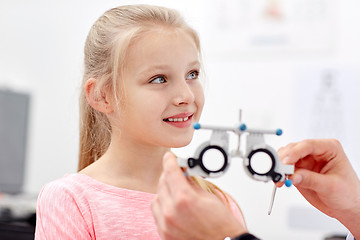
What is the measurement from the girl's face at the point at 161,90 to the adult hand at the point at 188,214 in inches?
9.1

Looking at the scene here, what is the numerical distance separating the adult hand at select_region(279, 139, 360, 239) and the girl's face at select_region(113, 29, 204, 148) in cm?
19

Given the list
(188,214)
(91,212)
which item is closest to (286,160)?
(188,214)

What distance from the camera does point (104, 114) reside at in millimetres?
1000

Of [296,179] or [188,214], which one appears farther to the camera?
[296,179]

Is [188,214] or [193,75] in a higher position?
[193,75]

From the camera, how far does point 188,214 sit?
603 millimetres

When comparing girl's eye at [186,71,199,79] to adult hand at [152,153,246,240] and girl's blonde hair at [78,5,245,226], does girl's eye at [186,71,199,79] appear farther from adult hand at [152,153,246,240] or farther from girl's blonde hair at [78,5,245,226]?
adult hand at [152,153,246,240]

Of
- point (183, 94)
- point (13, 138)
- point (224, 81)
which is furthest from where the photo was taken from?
point (13, 138)

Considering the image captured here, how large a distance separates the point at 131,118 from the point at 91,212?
0.18 m

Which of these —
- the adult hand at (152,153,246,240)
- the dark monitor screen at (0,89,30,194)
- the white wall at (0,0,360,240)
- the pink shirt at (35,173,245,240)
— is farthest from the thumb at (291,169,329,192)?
the dark monitor screen at (0,89,30,194)

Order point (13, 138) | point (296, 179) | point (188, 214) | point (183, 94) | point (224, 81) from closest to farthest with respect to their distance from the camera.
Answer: point (188, 214)
point (296, 179)
point (183, 94)
point (224, 81)
point (13, 138)

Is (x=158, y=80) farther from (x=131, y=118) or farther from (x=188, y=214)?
(x=188, y=214)

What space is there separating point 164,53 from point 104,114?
214 millimetres

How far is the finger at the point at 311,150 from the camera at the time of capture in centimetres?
74
